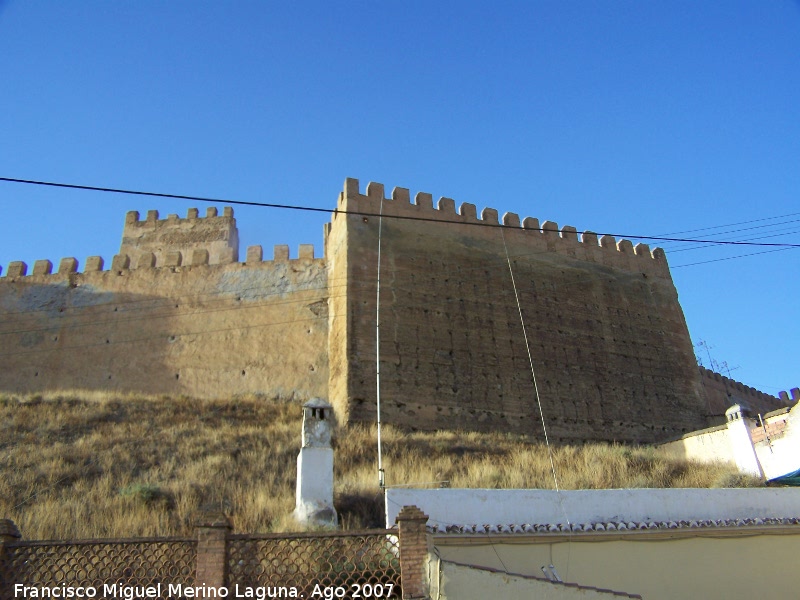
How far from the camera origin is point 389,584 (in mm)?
6547

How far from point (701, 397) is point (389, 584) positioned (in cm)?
1488

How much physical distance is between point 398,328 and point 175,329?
19.3 feet

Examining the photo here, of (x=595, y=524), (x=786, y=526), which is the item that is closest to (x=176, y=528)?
(x=595, y=524)

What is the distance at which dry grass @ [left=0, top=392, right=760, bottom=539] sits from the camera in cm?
935

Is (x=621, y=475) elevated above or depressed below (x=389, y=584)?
above

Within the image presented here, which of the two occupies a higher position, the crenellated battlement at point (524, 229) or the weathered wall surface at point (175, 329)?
the crenellated battlement at point (524, 229)

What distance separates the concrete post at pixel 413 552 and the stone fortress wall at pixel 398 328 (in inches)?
317

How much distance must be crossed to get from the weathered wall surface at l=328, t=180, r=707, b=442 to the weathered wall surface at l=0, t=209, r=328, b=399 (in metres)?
1.05

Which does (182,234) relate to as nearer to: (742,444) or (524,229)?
(524,229)

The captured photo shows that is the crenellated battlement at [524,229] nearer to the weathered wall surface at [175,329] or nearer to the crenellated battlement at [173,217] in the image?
the weathered wall surface at [175,329]

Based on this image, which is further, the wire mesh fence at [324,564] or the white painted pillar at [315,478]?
the white painted pillar at [315,478]

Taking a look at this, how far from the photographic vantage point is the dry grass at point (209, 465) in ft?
30.7

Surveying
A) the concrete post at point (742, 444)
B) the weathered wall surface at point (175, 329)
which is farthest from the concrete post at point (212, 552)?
the weathered wall surface at point (175, 329)

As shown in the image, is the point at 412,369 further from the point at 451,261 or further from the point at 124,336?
the point at 124,336
